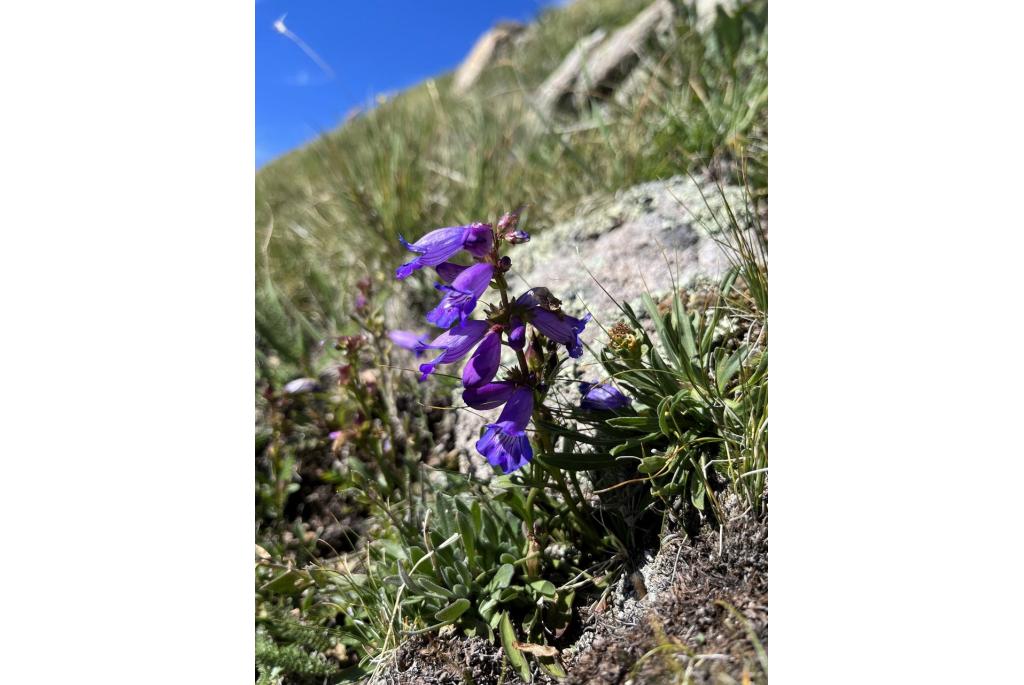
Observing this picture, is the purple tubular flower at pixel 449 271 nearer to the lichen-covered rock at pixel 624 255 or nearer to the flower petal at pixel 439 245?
the flower petal at pixel 439 245

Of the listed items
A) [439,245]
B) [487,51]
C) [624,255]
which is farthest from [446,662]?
[487,51]

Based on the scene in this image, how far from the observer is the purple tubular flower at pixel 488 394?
146 cm

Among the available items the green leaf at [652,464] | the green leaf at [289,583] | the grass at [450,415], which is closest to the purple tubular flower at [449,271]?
the grass at [450,415]

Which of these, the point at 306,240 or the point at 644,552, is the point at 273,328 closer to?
the point at 306,240

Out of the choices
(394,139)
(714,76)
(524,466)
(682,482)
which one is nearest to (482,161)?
(394,139)

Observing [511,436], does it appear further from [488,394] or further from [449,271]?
[449,271]

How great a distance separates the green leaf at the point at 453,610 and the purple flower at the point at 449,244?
2.40 feet

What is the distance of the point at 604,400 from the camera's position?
5.58 ft

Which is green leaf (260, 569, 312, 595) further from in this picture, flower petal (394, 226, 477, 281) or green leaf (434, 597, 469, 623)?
flower petal (394, 226, 477, 281)

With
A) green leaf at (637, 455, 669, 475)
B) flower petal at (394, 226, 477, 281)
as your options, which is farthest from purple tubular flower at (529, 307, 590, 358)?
green leaf at (637, 455, 669, 475)

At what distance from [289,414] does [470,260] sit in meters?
0.99

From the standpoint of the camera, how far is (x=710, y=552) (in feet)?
4.89

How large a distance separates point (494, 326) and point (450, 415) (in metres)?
1.14

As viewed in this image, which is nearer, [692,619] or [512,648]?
[692,619]
